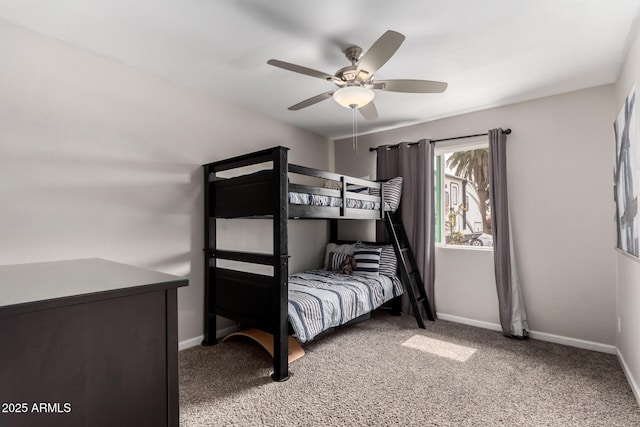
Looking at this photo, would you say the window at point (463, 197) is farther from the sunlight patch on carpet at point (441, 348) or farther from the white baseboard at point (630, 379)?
the white baseboard at point (630, 379)

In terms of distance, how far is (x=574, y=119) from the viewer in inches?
117

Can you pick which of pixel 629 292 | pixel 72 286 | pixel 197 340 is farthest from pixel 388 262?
pixel 72 286

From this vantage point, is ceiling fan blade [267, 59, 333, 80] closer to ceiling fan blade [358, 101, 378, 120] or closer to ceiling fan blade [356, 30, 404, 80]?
ceiling fan blade [356, 30, 404, 80]

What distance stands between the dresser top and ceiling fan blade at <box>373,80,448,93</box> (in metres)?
1.77

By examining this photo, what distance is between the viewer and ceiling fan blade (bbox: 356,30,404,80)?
168 cm

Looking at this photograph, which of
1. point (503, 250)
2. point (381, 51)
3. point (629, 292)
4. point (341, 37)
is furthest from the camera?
point (503, 250)

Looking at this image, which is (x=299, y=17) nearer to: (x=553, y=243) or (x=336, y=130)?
(x=336, y=130)

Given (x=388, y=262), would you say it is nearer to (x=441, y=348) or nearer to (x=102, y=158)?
(x=441, y=348)

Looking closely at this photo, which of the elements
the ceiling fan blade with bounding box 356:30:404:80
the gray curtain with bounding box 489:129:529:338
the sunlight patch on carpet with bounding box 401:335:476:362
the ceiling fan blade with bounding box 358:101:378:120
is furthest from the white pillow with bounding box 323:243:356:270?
the ceiling fan blade with bounding box 356:30:404:80

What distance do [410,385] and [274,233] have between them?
1.41 metres

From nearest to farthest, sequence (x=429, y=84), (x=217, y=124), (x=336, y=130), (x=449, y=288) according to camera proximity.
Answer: (x=429, y=84) → (x=217, y=124) → (x=449, y=288) → (x=336, y=130)

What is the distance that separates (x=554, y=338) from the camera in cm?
307

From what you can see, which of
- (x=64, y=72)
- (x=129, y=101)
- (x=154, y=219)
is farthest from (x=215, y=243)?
(x=64, y=72)

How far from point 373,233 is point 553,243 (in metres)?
1.92
